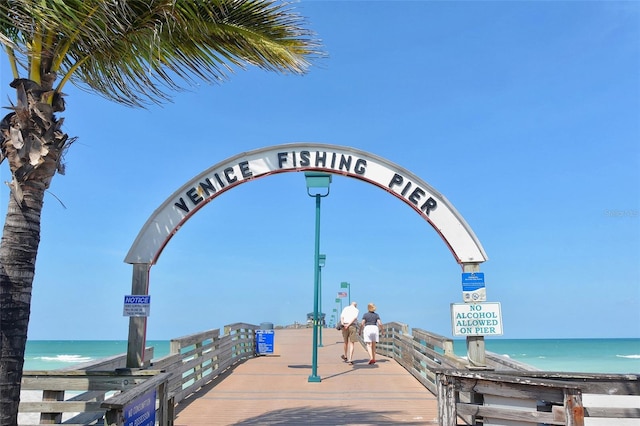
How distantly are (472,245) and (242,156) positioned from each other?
4.03m

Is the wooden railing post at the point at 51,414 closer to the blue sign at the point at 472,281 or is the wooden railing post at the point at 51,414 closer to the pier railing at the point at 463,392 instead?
the pier railing at the point at 463,392

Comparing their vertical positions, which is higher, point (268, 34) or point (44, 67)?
point (268, 34)

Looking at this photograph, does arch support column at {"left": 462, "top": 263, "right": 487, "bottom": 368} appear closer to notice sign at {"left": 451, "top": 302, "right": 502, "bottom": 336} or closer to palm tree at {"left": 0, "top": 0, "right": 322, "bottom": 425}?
notice sign at {"left": 451, "top": 302, "right": 502, "bottom": 336}

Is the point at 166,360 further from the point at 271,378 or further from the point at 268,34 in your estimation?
the point at 268,34

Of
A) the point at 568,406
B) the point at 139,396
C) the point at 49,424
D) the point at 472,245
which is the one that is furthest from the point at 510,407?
the point at 49,424

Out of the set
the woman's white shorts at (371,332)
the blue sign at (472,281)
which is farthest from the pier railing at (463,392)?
the woman's white shorts at (371,332)

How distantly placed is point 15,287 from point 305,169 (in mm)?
5355

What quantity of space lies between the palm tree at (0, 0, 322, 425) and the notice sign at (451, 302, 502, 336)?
4.43m

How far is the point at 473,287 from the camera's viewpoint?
313 inches

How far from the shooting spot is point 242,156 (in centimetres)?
881

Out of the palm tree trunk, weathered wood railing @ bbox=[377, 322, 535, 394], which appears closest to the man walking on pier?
weathered wood railing @ bbox=[377, 322, 535, 394]

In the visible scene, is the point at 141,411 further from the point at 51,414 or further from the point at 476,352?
the point at 476,352

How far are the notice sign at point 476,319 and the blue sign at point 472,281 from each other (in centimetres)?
27

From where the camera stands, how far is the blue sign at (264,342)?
16578 mm
